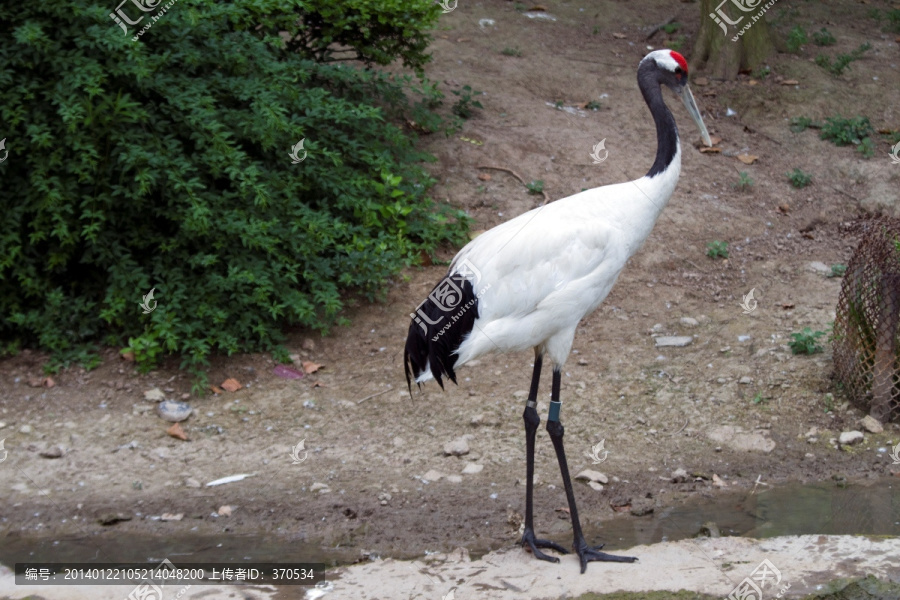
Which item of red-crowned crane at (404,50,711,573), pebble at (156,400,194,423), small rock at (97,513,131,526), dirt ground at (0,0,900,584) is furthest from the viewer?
pebble at (156,400,194,423)

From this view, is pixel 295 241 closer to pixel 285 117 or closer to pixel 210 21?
pixel 285 117

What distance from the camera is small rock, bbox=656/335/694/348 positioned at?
20.0 feet

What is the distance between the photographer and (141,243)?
5.72m

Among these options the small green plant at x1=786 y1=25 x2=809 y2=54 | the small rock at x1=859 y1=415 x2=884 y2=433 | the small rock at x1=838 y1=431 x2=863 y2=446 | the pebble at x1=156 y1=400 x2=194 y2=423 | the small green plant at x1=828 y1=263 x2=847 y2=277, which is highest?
the small green plant at x1=786 y1=25 x2=809 y2=54

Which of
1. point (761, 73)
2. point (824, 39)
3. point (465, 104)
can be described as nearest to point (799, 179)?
point (761, 73)

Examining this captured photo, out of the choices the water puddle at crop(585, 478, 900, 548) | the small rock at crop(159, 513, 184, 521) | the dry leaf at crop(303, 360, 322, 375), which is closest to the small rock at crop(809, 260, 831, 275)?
the water puddle at crop(585, 478, 900, 548)

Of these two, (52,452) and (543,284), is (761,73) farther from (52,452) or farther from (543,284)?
(52,452)

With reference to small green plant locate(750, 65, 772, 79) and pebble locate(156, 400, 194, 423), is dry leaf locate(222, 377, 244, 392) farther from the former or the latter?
small green plant locate(750, 65, 772, 79)

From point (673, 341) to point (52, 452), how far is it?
12.6 feet

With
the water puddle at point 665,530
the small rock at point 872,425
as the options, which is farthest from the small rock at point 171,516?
the small rock at point 872,425

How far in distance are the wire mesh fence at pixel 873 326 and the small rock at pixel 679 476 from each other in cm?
121

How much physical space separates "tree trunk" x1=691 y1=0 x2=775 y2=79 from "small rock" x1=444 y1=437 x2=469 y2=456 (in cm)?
575

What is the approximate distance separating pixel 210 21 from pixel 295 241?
1504 mm

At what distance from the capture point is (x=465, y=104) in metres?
8.34
